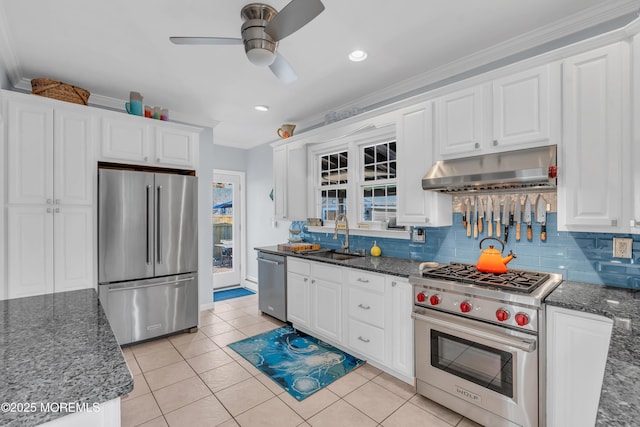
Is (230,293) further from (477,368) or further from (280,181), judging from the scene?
(477,368)

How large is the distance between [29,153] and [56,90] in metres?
0.64

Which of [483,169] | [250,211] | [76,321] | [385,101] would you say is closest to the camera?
[76,321]

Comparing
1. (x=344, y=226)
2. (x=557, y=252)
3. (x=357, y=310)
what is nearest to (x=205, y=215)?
(x=344, y=226)

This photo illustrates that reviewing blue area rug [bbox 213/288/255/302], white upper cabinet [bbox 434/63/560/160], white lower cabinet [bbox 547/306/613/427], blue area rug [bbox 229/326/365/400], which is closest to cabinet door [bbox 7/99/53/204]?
blue area rug [bbox 229/326/365/400]

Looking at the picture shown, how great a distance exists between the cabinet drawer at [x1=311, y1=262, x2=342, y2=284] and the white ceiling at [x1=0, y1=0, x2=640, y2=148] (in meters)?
1.91

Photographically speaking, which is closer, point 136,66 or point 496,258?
point 496,258

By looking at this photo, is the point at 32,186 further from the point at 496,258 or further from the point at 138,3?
the point at 496,258

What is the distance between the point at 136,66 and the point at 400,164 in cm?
259

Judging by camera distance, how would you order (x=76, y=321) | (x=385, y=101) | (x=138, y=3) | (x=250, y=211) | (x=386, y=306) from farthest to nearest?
(x=250, y=211) < (x=385, y=101) < (x=386, y=306) < (x=138, y=3) < (x=76, y=321)

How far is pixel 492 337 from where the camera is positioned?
1.95 meters

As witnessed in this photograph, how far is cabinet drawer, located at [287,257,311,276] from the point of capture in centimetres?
344

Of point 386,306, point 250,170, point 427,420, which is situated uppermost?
point 250,170

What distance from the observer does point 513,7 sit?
205cm

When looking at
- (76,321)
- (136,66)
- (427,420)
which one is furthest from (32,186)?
(427,420)
